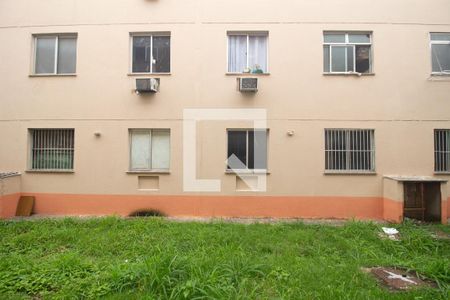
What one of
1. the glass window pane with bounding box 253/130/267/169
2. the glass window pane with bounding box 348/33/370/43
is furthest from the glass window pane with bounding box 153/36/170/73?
the glass window pane with bounding box 348/33/370/43

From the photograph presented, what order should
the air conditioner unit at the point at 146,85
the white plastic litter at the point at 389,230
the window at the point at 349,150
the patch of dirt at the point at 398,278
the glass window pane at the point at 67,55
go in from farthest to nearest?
1. the glass window pane at the point at 67,55
2. the window at the point at 349,150
3. the air conditioner unit at the point at 146,85
4. the white plastic litter at the point at 389,230
5. the patch of dirt at the point at 398,278

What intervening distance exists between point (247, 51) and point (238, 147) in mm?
3045

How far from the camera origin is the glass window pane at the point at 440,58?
911cm

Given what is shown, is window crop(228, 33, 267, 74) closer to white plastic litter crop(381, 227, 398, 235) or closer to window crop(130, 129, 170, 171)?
window crop(130, 129, 170, 171)

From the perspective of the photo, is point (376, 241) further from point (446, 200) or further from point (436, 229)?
point (446, 200)

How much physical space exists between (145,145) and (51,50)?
441 centimetres

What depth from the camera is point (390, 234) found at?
707cm

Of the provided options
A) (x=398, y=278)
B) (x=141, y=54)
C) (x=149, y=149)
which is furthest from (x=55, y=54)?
(x=398, y=278)

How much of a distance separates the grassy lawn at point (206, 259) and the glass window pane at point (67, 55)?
4.86 m

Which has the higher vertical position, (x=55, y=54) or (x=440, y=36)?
(x=440, y=36)

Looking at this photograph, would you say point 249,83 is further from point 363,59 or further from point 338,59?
point 363,59

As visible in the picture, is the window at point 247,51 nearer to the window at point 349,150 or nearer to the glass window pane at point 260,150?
the glass window pane at point 260,150

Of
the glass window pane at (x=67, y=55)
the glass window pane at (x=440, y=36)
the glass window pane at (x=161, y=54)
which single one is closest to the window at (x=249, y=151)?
the glass window pane at (x=161, y=54)

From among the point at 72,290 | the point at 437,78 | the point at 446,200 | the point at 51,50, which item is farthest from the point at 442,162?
the point at 51,50
